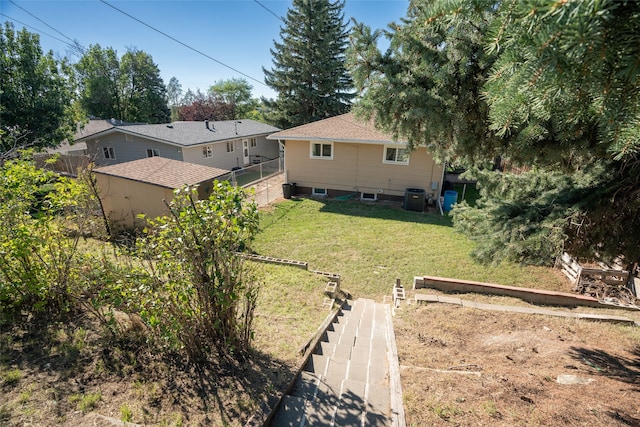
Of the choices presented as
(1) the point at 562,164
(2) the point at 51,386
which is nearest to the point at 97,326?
(2) the point at 51,386

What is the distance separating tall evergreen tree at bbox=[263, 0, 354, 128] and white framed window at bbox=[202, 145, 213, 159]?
418 inches

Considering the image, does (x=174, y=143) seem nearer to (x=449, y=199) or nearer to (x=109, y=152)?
(x=109, y=152)

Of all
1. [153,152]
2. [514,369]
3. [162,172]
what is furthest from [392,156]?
[153,152]

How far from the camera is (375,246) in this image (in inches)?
375

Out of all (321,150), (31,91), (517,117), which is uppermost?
(31,91)

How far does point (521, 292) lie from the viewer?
21.2 feet

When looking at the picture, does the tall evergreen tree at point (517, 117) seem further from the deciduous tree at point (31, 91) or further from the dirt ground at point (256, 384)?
the deciduous tree at point (31, 91)

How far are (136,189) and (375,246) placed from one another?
324 inches

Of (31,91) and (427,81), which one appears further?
(31,91)

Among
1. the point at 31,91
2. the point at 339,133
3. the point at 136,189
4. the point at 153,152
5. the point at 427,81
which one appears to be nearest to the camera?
the point at 427,81

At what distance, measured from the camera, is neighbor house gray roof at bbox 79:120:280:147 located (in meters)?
17.8

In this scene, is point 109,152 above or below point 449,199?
above

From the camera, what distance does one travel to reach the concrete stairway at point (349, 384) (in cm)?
298

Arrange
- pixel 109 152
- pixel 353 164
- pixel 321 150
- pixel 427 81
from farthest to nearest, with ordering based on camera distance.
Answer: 1. pixel 109 152
2. pixel 321 150
3. pixel 353 164
4. pixel 427 81
